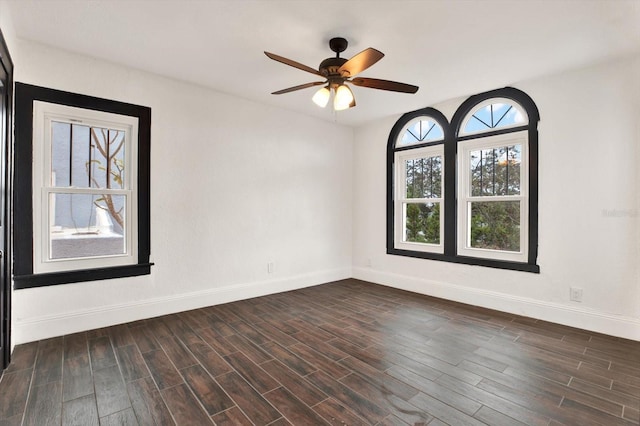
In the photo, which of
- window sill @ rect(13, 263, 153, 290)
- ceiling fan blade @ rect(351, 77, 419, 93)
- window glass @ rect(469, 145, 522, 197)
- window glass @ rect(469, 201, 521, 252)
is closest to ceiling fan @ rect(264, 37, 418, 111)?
ceiling fan blade @ rect(351, 77, 419, 93)

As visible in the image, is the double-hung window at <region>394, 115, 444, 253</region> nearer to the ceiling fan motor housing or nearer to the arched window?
the arched window

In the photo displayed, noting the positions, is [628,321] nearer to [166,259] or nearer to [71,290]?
[166,259]

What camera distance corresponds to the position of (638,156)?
292 centimetres

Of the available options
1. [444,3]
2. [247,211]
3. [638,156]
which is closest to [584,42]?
[638,156]

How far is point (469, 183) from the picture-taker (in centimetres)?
418

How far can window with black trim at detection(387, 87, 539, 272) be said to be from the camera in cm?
367

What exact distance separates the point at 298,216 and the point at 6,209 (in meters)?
3.16

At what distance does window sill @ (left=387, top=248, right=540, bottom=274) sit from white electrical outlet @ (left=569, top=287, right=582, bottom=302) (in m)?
0.33

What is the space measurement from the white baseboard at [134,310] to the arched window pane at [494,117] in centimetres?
314

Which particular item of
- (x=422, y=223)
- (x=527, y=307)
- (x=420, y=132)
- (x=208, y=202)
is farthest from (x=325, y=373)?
(x=420, y=132)

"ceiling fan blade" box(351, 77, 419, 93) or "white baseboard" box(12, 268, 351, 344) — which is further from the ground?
"ceiling fan blade" box(351, 77, 419, 93)

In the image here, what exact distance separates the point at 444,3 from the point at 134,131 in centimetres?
310

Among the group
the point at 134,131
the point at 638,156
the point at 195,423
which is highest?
the point at 134,131

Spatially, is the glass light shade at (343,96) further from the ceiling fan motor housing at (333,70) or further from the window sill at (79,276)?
the window sill at (79,276)
